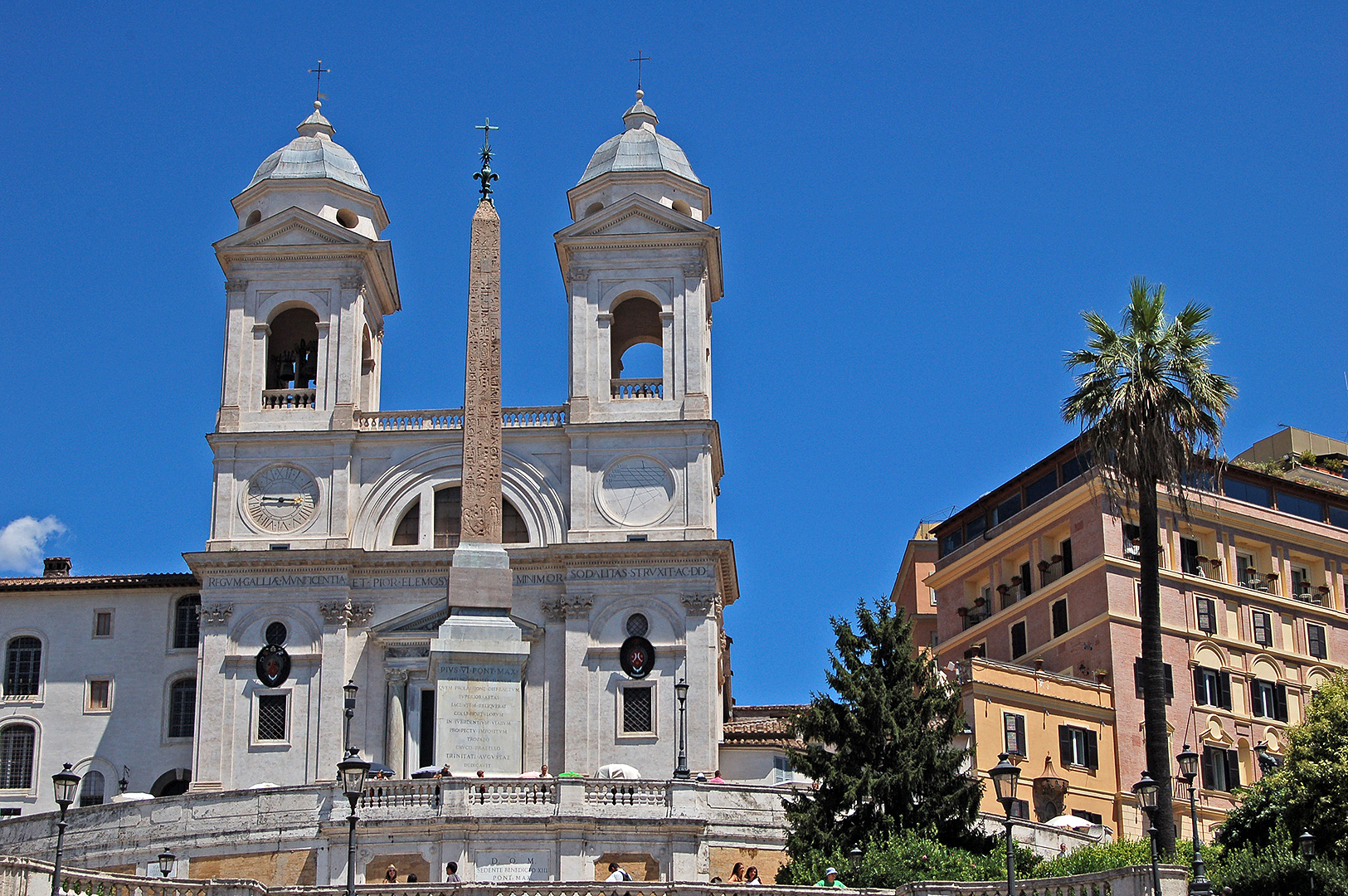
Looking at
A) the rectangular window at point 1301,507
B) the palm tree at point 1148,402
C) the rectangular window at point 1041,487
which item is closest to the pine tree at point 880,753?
the palm tree at point 1148,402

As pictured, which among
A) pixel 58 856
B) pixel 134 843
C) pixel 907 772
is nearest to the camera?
pixel 58 856

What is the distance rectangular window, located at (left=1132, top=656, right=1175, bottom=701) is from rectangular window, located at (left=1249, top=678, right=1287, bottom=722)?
11.7 feet

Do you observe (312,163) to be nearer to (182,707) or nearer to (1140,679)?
(182,707)

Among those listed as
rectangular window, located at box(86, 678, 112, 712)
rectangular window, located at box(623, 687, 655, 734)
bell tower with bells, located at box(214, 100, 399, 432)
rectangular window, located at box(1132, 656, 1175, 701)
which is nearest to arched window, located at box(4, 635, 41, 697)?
rectangular window, located at box(86, 678, 112, 712)

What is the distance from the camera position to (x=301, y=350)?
68.3 metres

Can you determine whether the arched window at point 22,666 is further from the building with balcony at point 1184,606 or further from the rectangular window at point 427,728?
the building with balcony at point 1184,606

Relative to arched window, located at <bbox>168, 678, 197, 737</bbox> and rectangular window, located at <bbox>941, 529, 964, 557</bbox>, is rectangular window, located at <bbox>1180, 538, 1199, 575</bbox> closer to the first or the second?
rectangular window, located at <bbox>941, 529, 964, 557</bbox>

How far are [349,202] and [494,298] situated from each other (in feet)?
49.2

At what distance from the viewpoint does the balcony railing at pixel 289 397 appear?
6556 cm

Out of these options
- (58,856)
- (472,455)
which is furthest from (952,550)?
(58,856)

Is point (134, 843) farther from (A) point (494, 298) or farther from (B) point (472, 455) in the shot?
(A) point (494, 298)

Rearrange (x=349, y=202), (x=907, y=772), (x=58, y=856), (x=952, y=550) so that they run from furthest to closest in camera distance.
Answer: (x=952, y=550)
(x=349, y=202)
(x=907, y=772)
(x=58, y=856)

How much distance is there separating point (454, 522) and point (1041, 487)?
18.7m

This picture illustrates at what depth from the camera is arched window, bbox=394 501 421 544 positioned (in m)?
64.4
